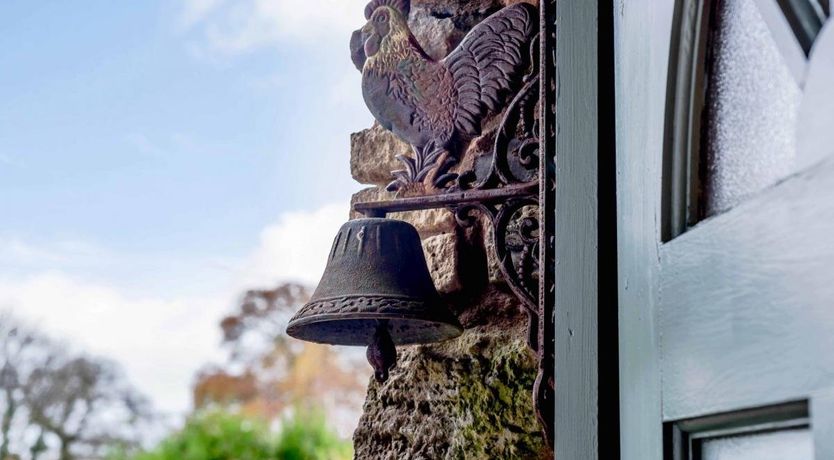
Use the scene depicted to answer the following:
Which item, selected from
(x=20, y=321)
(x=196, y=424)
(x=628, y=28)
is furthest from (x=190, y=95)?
(x=628, y=28)

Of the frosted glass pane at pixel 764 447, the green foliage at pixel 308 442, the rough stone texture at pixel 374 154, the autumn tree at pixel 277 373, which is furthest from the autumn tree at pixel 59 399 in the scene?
the frosted glass pane at pixel 764 447

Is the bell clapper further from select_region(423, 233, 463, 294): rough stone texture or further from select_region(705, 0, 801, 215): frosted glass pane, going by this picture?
select_region(705, 0, 801, 215): frosted glass pane

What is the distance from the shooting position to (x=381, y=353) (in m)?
1.15

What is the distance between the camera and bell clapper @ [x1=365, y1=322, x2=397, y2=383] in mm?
1149

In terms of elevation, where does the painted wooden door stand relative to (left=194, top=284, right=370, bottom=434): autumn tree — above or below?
below

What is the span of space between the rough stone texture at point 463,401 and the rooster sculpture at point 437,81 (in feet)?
0.73

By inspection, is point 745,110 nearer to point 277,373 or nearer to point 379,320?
point 379,320

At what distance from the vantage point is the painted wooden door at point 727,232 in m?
0.48

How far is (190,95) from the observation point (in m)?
6.83

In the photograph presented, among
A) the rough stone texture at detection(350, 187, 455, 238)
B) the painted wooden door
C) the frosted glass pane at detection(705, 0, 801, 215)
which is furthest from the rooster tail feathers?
the frosted glass pane at detection(705, 0, 801, 215)

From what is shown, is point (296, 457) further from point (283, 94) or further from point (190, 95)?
point (190, 95)

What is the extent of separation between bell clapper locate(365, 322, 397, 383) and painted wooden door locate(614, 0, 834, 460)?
0.44m

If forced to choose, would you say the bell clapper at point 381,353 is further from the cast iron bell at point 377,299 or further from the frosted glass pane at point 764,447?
the frosted glass pane at point 764,447

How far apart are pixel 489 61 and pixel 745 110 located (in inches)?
26.9
